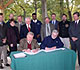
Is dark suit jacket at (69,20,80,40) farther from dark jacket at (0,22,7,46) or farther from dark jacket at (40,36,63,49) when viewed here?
dark jacket at (0,22,7,46)

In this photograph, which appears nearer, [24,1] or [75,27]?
[75,27]

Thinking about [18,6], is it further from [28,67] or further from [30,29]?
[28,67]

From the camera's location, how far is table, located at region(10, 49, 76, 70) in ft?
11.7

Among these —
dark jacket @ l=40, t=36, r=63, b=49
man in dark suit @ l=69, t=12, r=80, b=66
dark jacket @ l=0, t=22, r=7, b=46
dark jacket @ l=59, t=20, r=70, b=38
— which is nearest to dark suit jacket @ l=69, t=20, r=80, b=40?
man in dark suit @ l=69, t=12, r=80, b=66

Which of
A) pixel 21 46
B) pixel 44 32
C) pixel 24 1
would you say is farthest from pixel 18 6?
pixel 21 46

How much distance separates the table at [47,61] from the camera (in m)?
3.57

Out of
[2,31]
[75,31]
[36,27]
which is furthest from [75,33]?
[2,31]

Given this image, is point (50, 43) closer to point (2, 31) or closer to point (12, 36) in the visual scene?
point (12, 36)

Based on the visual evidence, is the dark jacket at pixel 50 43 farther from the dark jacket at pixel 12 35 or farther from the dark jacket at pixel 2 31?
the dark jacket at pixel 2 31

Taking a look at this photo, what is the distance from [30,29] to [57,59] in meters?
2.03

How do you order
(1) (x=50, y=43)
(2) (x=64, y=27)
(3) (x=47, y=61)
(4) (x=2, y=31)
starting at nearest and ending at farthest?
(3) (x=47, y=61) < (1) (x=50, y=43) < (4) (x=2, y=31) < (2) (x=64, y=27)

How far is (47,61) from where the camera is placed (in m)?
3.79

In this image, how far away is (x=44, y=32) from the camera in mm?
5797

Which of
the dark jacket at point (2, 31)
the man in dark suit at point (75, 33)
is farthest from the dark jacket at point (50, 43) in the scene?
the dark jacket at point (2, 31)
